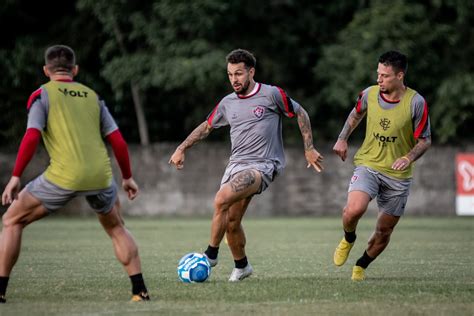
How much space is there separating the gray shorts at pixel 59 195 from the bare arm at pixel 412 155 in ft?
10.8

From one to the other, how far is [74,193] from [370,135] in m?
3.69

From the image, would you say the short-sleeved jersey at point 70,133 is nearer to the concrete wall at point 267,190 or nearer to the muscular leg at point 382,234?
the muscular leg at point 382,234

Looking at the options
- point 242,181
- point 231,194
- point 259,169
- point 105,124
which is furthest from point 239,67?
point 105,124

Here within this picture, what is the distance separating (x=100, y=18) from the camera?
30672 mm

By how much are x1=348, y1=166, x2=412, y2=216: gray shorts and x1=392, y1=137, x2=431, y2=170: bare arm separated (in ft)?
1.25

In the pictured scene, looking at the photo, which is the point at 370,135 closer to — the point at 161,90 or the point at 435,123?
the point at 435,123

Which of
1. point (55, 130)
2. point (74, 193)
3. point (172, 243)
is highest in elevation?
point (55, 130)

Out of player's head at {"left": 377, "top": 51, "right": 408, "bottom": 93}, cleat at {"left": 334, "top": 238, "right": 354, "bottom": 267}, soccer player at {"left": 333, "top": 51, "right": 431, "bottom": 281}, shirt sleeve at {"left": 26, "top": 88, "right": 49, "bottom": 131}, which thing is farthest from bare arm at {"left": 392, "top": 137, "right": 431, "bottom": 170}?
shirt sleeve at {"left": 26, "top": 88, "right": 49, "bottom": 131}

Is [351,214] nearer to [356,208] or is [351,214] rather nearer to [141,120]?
[356,208]

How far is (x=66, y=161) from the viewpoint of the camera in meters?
8.59

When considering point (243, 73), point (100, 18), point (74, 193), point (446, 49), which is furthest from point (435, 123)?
point (74, 193)

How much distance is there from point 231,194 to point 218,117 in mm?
1062

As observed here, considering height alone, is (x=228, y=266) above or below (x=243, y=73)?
below

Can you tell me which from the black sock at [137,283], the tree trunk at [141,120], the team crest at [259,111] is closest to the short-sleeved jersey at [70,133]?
the black sock at [137,283]
